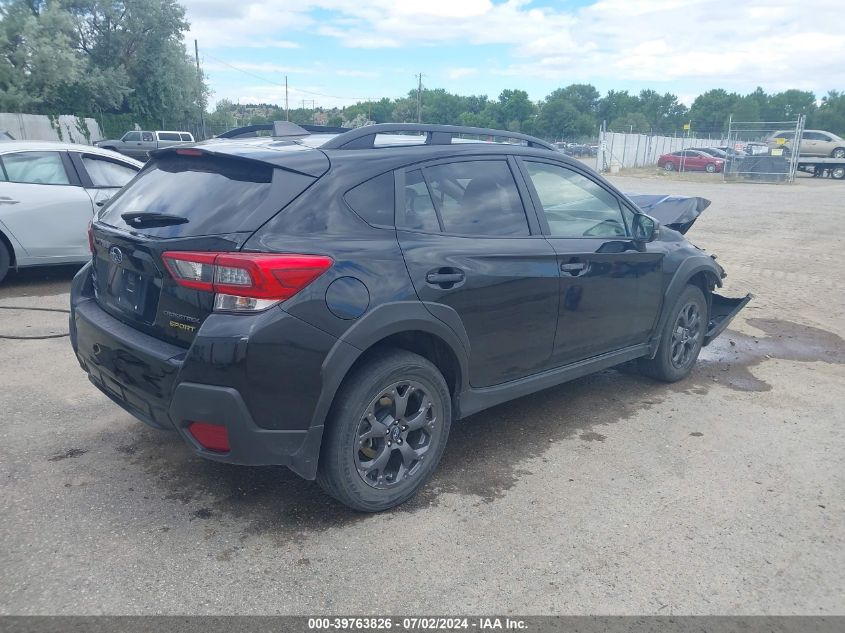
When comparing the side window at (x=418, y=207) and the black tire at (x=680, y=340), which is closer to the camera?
the side window at (x=418, y=207)

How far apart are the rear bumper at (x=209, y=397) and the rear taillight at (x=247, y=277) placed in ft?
0.44

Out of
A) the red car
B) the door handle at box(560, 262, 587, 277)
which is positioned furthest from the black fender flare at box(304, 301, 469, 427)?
the red car

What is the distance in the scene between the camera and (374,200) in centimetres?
329

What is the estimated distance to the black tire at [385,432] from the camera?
3.09m

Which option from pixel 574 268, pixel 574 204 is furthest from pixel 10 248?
pixel 574 268

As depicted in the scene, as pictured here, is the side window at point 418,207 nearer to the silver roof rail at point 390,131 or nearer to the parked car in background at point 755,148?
the silver roof rail at point 390,131

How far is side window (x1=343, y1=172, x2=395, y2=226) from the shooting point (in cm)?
322

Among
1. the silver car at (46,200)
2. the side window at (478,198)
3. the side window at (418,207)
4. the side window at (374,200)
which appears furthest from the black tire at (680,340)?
the silver car at (46,200)

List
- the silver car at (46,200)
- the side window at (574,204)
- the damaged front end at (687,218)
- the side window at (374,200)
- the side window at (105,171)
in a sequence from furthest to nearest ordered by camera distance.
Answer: the side window at (105,171), the silver car at (46,200), the damaged front end at (687,218), the side window at (574,204), the side window at (374,200)

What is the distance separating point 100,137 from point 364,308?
126 feet

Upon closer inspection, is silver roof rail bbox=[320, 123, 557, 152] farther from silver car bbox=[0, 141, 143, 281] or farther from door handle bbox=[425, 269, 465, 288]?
silver car bbox=[0, 141, 143, 281]

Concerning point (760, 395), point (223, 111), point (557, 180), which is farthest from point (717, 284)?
point (223, 111)

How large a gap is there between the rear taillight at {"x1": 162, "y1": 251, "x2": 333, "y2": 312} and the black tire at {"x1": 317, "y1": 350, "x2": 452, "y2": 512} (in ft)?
1.77

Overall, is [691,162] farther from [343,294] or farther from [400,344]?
[343,294]
